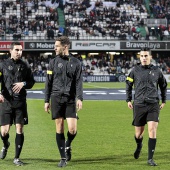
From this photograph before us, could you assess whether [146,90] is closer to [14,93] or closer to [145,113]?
[145,113]

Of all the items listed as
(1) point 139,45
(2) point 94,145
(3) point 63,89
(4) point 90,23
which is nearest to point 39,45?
(4) point 90,23

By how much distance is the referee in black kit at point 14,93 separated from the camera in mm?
9273

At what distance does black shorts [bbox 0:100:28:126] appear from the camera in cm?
930

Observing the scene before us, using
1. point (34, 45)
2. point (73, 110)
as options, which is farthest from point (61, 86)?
point (34, 45)

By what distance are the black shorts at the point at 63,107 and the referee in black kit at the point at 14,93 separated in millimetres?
545

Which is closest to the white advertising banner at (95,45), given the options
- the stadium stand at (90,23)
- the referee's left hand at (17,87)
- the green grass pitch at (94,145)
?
the stadium stand at (90,23)

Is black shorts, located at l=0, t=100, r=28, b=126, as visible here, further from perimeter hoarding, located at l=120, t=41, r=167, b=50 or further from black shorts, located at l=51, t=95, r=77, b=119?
perimeter hoarding, located at l=120, t=41, r=167, b=50

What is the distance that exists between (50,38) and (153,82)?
3963 centimetres

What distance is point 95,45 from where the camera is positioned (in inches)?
1922

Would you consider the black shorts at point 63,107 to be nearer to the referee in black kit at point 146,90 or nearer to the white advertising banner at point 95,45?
the referee in black kit at point 146,90

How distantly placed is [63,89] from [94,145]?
2833mm

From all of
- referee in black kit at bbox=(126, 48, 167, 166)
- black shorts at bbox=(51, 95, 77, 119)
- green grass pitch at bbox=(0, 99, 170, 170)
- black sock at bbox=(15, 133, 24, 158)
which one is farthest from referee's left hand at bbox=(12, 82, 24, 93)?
referee in black kit at bbox=(126, 48, 167, 166)

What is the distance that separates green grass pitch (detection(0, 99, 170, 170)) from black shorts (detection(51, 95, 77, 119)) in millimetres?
835

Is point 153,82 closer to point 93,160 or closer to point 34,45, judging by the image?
point 93,160
